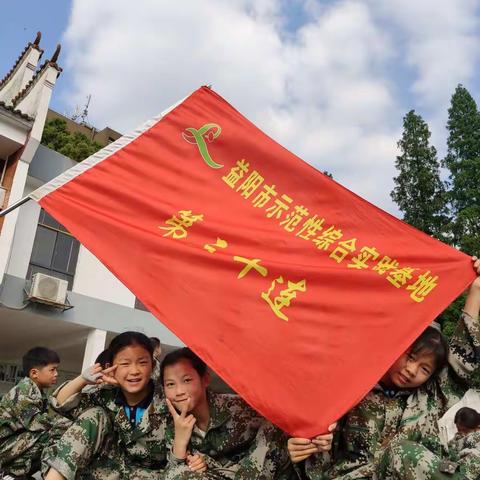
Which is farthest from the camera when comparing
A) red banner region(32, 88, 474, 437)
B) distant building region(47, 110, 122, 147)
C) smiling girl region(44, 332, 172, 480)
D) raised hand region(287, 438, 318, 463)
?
distant building region(47, 110, 122, 147)

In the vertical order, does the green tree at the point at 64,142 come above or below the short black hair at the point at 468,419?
above

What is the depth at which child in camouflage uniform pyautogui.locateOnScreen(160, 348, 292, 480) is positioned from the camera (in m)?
2.38

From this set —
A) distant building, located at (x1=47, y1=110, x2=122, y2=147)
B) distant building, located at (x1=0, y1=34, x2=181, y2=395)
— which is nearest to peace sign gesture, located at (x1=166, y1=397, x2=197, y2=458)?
distant building, located at (x1=0, y1=34, x2=181, y2=395)

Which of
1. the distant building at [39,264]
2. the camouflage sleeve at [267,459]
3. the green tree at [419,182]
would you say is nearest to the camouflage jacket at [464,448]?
the camouflage sleeve at [267,459]

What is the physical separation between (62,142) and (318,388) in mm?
13085

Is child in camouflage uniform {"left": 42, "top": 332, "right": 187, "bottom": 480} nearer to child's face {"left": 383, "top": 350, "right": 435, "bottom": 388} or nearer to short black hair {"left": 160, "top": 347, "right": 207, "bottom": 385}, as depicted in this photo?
short black hair {"left": 160, "top": 347, "right": 207, "bottom": 385}

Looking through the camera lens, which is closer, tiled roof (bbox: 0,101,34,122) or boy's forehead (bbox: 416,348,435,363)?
boy's forehead (bbox: 416,348,435,363)

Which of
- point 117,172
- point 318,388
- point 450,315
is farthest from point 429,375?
point 450,315

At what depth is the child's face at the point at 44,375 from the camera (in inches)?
145

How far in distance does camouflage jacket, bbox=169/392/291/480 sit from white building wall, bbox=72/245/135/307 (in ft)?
25.1

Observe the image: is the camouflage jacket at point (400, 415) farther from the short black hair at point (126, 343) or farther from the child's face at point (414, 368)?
the short black hair at point (126, 343)

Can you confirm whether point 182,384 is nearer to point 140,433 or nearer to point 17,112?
point 140,433

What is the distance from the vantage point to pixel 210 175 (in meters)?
2.86

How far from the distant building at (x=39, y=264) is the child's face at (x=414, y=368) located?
7.20 metres
